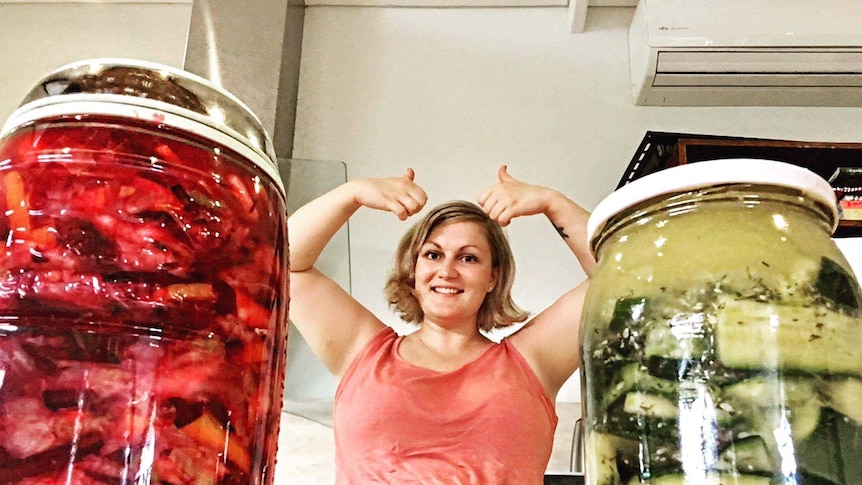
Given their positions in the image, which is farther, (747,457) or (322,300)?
(322,300)

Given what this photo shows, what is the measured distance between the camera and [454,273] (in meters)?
1.08

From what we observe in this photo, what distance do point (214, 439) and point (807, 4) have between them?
6.64ft

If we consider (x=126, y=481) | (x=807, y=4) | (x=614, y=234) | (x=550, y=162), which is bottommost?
(x=126, y=481)

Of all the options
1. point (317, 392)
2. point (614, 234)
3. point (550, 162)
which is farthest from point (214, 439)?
point (550, 162)

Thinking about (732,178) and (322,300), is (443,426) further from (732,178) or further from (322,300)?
(732,178)

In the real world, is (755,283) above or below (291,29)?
below

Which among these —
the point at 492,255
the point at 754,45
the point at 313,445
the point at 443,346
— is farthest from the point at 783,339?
the point at 754,45

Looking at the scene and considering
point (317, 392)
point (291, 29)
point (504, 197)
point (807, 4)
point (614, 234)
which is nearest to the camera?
point (614, 234)

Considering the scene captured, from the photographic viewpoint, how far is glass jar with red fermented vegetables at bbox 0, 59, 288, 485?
22 cm

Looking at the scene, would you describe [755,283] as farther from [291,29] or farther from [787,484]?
[291,29]

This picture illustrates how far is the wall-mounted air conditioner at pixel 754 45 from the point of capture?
1.77 meters

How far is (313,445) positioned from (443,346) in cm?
77

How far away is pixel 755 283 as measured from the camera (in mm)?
259

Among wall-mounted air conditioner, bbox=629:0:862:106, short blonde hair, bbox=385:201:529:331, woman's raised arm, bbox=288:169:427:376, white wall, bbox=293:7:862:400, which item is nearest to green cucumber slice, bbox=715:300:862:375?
woman's raised arm, bbox=288:169:427:376
